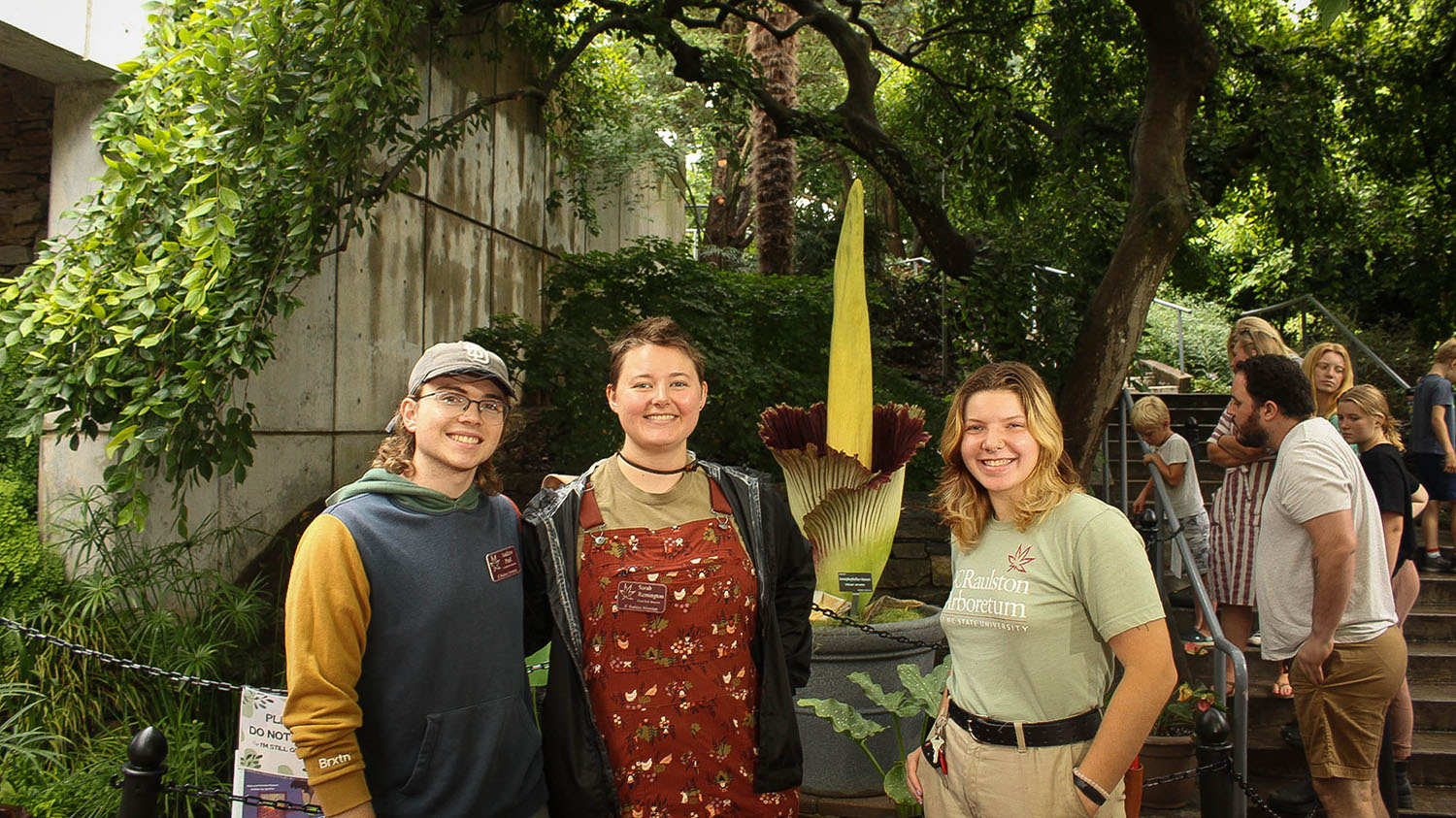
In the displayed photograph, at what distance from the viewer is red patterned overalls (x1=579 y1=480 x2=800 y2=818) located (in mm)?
2010

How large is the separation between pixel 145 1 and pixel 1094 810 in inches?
195

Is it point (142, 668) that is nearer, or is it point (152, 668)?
point (142, 668)

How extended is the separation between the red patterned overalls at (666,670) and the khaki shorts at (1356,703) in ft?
6.19

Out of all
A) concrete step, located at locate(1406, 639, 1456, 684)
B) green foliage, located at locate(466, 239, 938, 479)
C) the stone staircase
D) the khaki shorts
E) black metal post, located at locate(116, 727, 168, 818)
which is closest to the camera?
black metal post, located at locate(116, 727, 168, 818)

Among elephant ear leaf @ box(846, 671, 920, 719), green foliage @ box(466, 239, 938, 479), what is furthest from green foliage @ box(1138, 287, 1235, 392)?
elephant ear leaf @ box(846, 671, 920, 719)

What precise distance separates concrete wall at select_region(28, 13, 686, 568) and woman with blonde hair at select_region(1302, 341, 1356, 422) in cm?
494

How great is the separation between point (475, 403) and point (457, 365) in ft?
0.28

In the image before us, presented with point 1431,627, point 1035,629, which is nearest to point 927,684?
point 1035,629

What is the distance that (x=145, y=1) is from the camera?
439 cm

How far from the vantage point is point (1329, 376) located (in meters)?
3.96

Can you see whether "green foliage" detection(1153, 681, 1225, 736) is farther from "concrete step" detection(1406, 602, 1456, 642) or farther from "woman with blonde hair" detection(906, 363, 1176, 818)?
"woman with blonde hair" detection(906, 363, 1176, 818)

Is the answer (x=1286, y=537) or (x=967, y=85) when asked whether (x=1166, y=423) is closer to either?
(x=1286, y=537)

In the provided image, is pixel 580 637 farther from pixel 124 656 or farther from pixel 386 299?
pixel 386 299

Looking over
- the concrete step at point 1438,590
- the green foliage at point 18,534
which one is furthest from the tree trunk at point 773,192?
the green foliage at point 18,534
